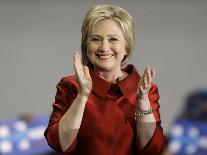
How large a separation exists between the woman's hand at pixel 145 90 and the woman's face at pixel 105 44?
7 centimetres

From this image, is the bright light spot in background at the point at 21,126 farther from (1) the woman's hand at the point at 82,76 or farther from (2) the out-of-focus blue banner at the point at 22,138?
(1) the woman's hand at the point at 82,76

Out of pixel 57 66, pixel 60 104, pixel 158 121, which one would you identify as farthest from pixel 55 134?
pixel 57 66

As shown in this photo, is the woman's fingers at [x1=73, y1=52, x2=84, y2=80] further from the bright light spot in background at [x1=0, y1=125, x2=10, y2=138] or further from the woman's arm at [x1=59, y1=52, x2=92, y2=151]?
the bright light spot in background at [x1=0, y1=125, x2=10, y2=138]

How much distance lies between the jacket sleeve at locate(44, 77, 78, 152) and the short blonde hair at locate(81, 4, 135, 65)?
0.07 meters

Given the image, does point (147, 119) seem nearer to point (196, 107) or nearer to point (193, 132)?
point (193, 132)

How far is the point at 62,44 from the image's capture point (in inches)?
167

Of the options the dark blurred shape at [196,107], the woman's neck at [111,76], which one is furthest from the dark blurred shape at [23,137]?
the woman's neck at [111,76]

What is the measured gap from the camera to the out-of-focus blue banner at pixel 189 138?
106 inches

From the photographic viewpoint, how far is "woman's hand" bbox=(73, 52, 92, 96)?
998 mm

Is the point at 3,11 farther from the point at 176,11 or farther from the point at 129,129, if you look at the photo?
the point at 129,129

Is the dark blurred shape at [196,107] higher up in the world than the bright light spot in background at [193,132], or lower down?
lower down

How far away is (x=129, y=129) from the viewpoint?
1056 millimetres

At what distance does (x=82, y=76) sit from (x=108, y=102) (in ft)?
0.28

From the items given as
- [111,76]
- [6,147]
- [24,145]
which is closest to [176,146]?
[24,145]
